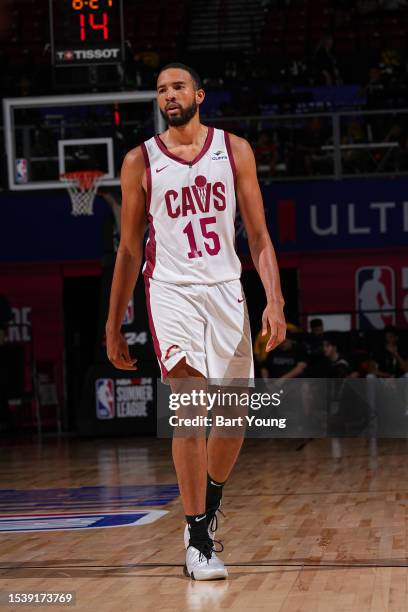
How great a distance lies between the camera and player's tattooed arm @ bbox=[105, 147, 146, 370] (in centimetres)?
476

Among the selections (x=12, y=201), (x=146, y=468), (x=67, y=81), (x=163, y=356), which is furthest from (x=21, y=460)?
(x=163, y=356)

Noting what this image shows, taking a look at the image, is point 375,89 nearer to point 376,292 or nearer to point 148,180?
point 376,292

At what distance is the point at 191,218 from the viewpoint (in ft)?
15.4

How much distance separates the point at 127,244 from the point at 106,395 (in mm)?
10314

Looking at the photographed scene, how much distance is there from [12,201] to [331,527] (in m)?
11.8

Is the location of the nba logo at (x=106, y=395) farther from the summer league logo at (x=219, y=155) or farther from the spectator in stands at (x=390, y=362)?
the summer league logo at (x=219, y=155)

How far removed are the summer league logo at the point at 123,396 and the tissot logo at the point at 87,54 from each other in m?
4.21

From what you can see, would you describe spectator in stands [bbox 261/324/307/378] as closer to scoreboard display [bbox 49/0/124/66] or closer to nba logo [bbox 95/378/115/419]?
nba logo [bbox 95/378/115/419]

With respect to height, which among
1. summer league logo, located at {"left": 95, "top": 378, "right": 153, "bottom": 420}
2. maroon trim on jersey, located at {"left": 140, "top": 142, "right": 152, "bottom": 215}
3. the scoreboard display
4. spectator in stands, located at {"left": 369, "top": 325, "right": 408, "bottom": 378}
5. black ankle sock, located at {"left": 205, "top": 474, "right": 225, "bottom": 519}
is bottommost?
summer league logo, located at {"left": 95, "top": 378, "right": 153, "bottom": 420}

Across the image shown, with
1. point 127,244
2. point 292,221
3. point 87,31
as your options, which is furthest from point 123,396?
point 127,244

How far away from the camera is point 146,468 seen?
10656 mm

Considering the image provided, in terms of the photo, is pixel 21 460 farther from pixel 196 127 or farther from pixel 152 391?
pixel 196 127

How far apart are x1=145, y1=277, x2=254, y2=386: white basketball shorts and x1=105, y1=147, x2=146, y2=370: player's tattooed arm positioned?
0.41 feet

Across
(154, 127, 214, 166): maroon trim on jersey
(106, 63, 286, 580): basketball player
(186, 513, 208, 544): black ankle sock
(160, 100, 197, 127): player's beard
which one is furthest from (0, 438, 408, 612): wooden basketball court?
(160, 100, 197, 127): player's beard
